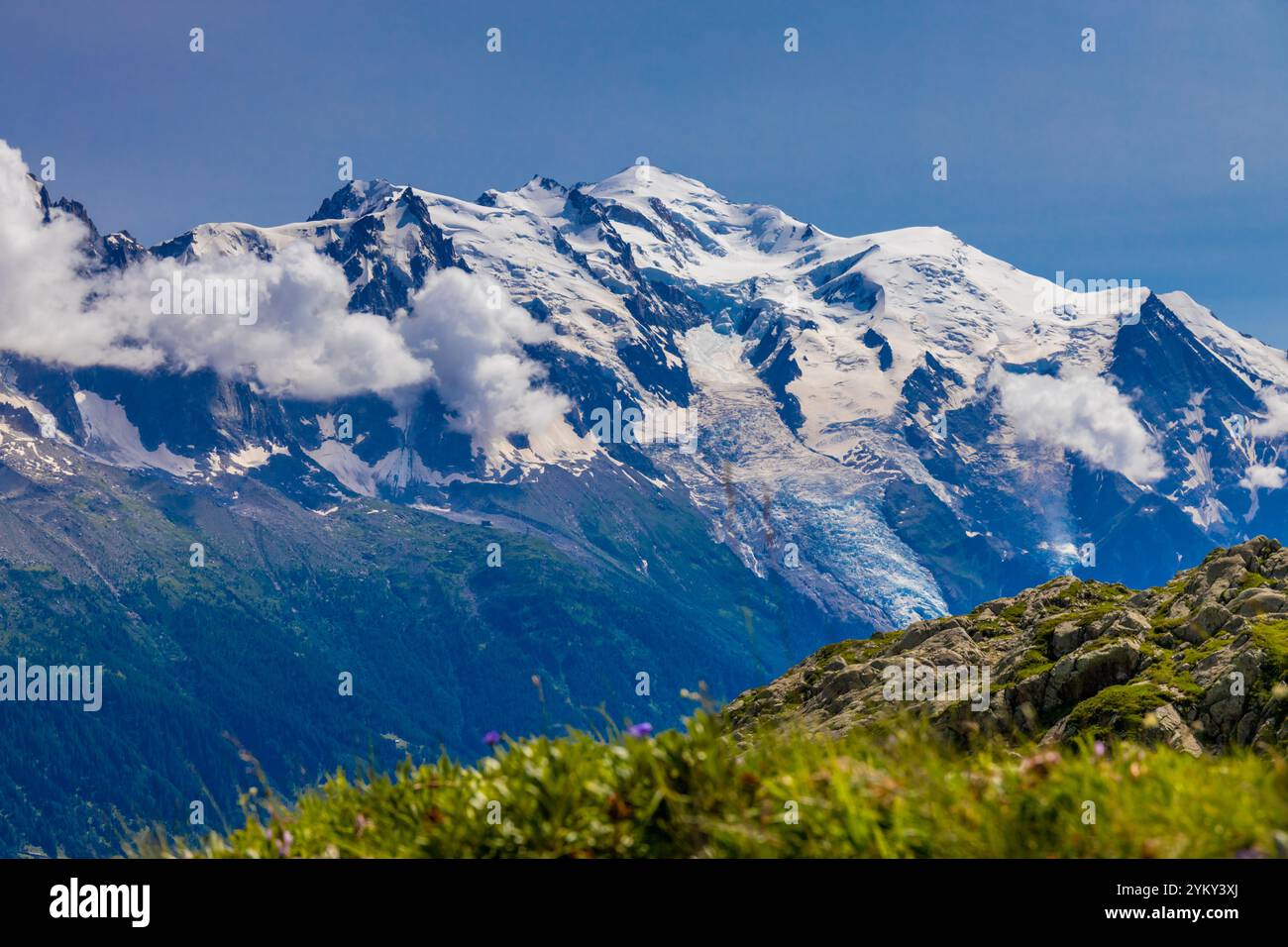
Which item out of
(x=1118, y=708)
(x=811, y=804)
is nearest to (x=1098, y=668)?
(x=1118, y=708)

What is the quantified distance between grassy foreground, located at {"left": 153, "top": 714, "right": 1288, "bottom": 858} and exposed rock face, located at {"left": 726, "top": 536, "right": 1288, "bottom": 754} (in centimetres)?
4257

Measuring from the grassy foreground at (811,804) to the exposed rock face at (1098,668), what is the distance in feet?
140

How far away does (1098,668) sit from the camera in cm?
8338

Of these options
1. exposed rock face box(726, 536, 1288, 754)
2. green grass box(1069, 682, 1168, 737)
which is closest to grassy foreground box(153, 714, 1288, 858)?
exposed rock face box(726, 536, 1288, 754)

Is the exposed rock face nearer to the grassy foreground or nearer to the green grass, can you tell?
the green grass

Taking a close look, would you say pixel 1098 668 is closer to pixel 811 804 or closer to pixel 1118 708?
pixel 1118 708

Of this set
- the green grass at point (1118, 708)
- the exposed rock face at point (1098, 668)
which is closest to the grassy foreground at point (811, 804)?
the exposed rock face at point (1098, 668)

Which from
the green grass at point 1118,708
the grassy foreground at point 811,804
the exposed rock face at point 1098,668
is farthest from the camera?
the green grass at point 1118,708

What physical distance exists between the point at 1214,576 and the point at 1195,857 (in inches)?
4047

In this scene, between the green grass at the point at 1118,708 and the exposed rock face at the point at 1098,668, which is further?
the green grass at the point at 1118,708

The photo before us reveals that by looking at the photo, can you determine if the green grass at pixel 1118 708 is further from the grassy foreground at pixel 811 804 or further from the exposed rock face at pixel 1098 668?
the grassy foreground at pixel 811 804

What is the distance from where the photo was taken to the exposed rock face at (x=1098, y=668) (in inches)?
2712

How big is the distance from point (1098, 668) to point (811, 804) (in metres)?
80.9
